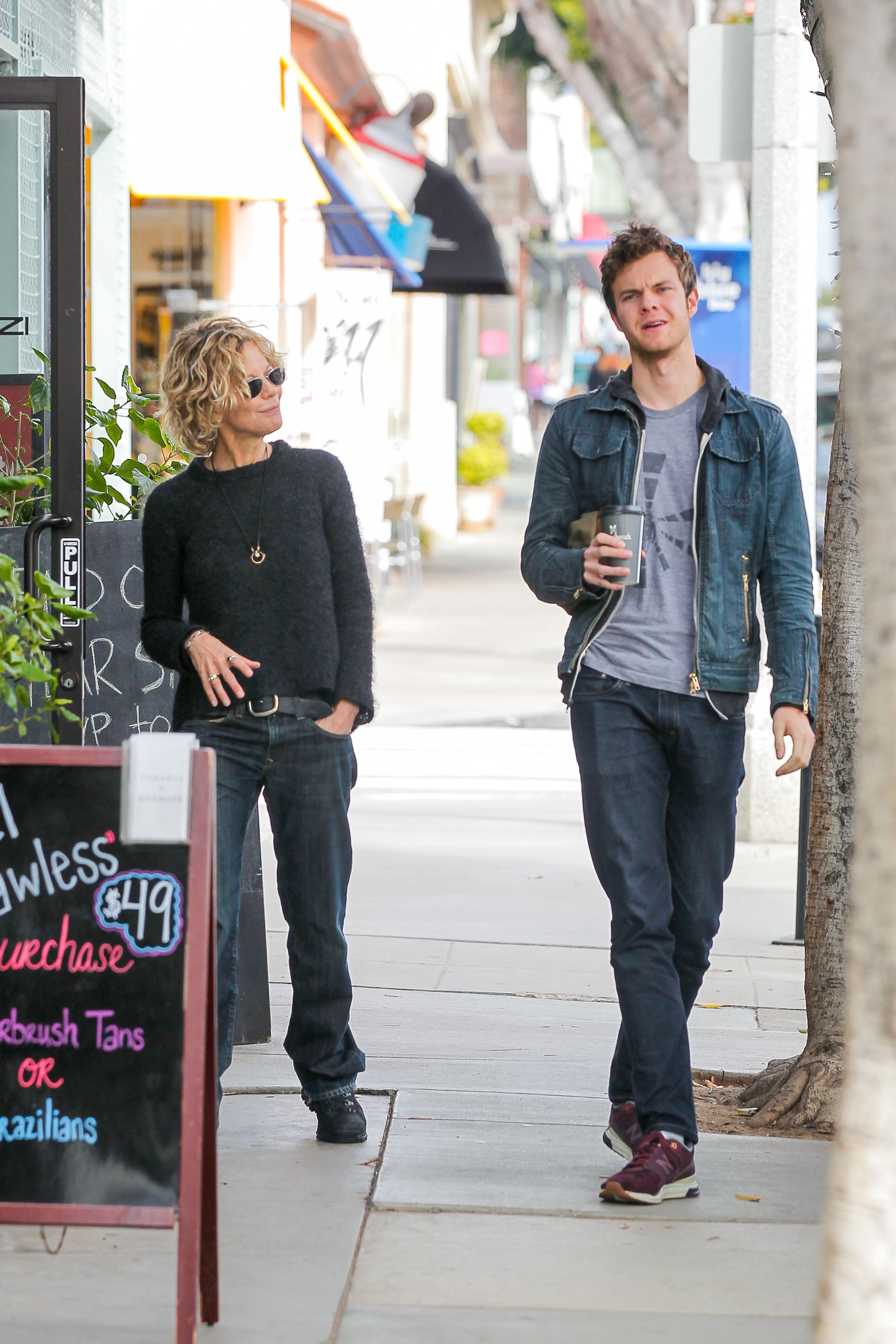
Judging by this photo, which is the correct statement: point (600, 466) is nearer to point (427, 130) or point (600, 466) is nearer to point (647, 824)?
point (647, 824)

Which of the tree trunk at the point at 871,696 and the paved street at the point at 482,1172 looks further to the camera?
the paved street at the point at 482,1172

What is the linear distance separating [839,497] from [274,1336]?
2504 millimetres

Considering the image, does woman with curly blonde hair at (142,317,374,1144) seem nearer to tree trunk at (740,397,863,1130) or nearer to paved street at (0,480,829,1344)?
paved street at (0,480,829,1344)

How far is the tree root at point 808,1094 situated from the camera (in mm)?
4645

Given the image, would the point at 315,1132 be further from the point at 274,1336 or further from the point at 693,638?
the point at 693,638

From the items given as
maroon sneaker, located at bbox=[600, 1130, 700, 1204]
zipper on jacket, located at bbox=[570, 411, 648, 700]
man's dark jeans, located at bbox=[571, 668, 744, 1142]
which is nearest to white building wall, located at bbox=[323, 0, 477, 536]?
zipper on jacket, located at bbox=[570, 411, 648, 700]

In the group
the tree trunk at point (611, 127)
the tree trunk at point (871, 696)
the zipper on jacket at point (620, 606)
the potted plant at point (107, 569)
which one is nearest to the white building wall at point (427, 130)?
the tree trunk at point (611, 127)

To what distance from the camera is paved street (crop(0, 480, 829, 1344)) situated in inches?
138

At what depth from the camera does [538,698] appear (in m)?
12.6

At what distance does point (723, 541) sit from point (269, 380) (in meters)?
1.08

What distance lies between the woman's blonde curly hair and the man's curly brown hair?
777mm

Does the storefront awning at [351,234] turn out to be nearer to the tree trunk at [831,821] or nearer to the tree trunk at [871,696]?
the tree trunk at [831,821]

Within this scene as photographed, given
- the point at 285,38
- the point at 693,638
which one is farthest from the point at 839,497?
the point at 285,38

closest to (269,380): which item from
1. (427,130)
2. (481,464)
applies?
(427,130)
